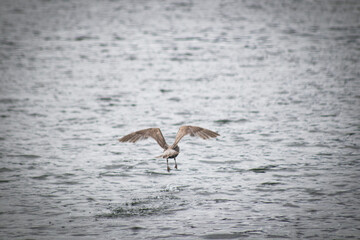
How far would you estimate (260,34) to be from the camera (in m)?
43.7

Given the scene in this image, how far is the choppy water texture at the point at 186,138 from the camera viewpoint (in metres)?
11.8

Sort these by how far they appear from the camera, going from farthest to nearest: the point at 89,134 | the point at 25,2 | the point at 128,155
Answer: the point at 25,2 → the point at 89,134 → the point at 128,155

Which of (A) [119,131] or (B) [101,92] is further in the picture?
(B) [101,92]

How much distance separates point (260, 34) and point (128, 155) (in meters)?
29.0

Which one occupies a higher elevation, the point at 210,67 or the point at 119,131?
the point at 210,67

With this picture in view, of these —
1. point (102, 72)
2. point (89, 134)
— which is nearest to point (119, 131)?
point (89, 134)

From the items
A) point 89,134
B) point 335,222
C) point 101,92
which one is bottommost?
point 335,222

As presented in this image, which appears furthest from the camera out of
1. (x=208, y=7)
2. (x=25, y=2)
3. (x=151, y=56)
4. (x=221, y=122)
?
(x=25, y=2)

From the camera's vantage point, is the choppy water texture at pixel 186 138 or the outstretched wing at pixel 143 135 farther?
the outstretched wing at pixel 143 135

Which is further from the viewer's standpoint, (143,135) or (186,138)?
(186,138)

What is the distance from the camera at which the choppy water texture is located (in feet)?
38.7

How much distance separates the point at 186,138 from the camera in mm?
18875

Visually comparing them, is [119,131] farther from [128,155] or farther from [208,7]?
[208,7]

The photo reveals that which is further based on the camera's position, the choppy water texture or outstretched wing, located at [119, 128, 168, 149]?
outstretched wing, located at [119, 128, 168, 149]
